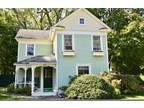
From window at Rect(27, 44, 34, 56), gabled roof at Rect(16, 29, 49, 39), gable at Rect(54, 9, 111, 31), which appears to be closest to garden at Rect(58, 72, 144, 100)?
gable at Rect(54, 9, 111, 31)

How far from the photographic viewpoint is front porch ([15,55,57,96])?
36.6 feet

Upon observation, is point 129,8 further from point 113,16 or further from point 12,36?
point 12,36

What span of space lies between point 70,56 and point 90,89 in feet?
6.61

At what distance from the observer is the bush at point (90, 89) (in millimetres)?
9875

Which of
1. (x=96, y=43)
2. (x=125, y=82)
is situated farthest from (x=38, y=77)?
(x=125, y=82)

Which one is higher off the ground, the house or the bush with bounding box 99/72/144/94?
the house

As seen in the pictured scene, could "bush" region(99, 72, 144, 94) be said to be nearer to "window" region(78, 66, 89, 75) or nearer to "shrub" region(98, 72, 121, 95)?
"shrub" region(98, 72, 121, 95)

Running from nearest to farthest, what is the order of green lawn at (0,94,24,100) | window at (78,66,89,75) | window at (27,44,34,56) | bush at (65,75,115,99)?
1. green lawn at (0,94,24,100)
2. bush at (65,75,115,99)
3. window at (78,66,89,75)
4. window at (27,44,34,56)

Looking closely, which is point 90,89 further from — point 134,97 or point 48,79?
point 48,79

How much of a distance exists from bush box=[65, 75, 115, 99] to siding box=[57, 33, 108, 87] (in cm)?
113
